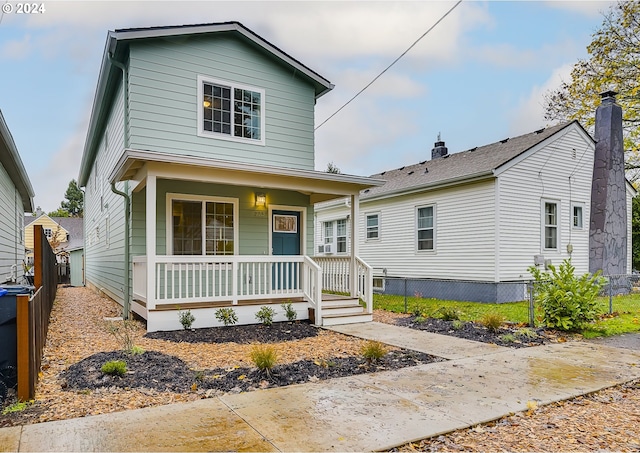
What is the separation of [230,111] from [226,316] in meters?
4.90

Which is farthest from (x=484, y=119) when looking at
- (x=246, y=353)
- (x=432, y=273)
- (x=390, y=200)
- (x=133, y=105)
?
(x=246, y=353)

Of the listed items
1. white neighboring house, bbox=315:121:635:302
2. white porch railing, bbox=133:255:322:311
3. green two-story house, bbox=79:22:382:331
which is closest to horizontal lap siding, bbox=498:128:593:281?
white neighboring house, bbox=315:121:635:302

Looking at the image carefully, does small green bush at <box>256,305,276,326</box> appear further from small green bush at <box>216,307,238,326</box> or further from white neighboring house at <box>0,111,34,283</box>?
white neighboring house at <box>0,111,34,283</box>

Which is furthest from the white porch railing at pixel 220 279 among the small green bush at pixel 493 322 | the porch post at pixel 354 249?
the small green bush at pixel 493 322

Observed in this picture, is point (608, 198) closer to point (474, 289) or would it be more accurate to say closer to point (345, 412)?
point (474, 289)

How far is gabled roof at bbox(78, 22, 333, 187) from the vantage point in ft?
29.0

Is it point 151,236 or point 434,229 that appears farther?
point 434,229

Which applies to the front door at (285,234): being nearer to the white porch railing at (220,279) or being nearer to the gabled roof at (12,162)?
the white porch railing at (220,279)

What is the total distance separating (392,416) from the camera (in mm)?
3625

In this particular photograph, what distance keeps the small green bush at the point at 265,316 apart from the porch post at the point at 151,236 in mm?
1934

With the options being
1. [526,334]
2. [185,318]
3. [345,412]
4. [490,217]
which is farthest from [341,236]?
[345,412]

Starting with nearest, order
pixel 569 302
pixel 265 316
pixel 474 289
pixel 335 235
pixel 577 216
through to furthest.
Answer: pixel 569 302 → pixel 265 316 → pixel 474 289 → pixel 577 216 → pixel 335 235

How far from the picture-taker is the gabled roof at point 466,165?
12277mm

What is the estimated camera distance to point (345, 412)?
145 inches
